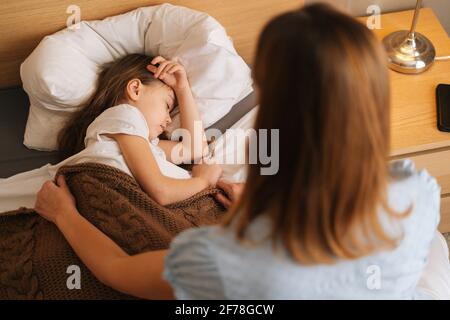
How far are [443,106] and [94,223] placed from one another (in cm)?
94

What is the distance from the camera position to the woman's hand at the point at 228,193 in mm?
1192

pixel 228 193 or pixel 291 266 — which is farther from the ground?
pixel 291 266

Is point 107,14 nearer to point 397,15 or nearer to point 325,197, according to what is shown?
point 397,15

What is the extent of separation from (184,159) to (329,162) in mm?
750

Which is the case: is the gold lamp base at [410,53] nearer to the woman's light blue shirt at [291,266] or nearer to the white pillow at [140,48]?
the white pillow at [140,48]

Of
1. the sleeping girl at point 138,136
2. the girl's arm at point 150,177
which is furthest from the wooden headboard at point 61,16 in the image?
the girl's arm at point 150,177

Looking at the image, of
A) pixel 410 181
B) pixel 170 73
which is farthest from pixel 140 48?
pixel 410 181

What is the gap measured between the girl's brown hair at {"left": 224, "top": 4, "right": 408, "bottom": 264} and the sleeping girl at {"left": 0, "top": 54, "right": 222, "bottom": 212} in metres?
0.54

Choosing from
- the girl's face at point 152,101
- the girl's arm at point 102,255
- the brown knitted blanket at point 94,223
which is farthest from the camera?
the girl's face at point 152,101

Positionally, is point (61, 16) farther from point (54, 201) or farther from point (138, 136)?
point (54, 201)

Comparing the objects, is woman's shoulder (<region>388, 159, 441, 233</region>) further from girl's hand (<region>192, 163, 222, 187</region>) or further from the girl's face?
the girl's face

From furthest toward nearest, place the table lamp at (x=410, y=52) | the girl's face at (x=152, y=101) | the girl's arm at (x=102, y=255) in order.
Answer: the table lamp at (x=410, y=52) → the girl's face at (x=152, y=101) → the girl's arm at (x=102, y=255)

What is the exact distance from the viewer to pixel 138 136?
3.88 ft

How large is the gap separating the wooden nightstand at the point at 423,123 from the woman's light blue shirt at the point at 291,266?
552mm
